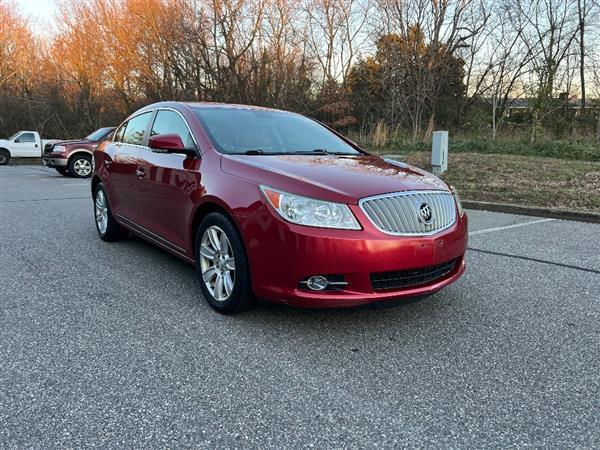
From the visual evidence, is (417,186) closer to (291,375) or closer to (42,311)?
(291,375)

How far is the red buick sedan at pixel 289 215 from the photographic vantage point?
A: 2.89 meters

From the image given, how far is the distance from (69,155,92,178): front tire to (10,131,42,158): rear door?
9.21 m

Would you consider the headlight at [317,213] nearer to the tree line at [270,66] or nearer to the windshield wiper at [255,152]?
the windshield wiper at [255,152]

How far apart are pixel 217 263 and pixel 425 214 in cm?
149

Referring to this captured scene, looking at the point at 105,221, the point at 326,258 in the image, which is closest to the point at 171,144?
the point at 326,258

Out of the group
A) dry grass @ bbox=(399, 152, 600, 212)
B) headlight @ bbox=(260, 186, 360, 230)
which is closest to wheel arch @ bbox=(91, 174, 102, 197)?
headlight @ bbox=(260, 186, 360, 230)

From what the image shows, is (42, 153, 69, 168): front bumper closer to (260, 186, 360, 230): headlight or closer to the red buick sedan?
the red buick sedan

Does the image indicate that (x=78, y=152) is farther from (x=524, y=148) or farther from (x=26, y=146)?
(x=524, y=148)

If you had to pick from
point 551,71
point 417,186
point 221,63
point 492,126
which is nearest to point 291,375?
point 417,186

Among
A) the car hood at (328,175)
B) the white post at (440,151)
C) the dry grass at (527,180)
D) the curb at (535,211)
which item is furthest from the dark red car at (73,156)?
the car hood at (328,175)

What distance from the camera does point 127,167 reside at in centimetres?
491

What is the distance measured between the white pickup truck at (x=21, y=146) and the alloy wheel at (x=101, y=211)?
18.5 metres

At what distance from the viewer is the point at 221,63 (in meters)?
23.9

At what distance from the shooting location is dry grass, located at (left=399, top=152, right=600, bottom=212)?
8.40 m
